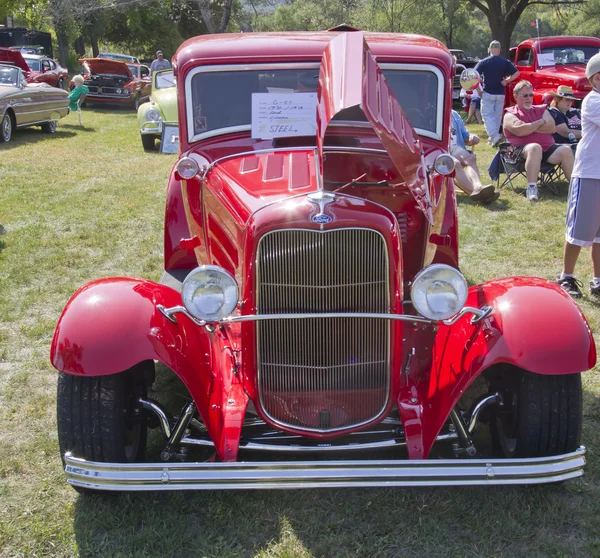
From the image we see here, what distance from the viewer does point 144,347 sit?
112 inches

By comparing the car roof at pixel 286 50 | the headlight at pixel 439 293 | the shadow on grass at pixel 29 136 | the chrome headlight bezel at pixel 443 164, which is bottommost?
the shadow on grass at pixel 29 136

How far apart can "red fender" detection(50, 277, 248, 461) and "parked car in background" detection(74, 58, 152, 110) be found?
57.1 ft

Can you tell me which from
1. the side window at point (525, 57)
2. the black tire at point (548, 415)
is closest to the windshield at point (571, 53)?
the side window at point (525, 57)

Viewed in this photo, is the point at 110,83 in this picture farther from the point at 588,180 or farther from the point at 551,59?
the point at 588,180

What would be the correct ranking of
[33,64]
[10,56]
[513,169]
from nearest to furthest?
[513,169] → [10,56] → [33,64]

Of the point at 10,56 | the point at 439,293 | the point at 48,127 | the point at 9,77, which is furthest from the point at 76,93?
the point at 439,293

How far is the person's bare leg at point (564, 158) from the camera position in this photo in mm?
8055

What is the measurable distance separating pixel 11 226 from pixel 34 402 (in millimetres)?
3983

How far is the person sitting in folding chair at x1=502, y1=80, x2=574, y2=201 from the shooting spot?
8125mm

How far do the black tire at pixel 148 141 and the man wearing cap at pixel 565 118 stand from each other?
699 centimetres

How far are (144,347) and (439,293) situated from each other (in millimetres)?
1287

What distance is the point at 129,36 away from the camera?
35344 millimetres

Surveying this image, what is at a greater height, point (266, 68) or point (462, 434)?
point (266, 68)

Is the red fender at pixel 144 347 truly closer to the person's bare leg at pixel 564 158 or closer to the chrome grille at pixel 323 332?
the chrome grille at pixel 323 332
